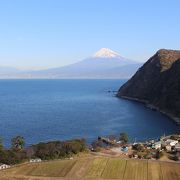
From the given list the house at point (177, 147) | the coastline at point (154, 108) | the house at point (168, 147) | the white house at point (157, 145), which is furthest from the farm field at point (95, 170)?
the coastline at point (154, 108)

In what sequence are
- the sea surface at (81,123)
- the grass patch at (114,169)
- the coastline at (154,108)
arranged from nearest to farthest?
the grass patch at (114,169), the sea surface at (81,123), the coastline at (154,108)

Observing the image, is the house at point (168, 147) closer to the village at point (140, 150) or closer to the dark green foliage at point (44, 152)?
the village at point (140, 150)

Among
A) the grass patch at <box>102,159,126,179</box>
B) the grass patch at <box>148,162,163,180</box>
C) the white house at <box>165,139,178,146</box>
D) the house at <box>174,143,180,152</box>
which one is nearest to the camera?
the grass patch at <box>148,162,163,180</box>

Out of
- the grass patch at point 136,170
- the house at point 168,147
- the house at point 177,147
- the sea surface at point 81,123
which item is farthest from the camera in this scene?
the sea surface at point 81,123

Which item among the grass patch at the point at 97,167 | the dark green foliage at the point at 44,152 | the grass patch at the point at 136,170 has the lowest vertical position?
the grass patch at the point at 136,170

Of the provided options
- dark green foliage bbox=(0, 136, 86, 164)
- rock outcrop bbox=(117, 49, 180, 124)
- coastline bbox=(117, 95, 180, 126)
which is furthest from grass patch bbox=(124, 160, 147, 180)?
rock outcrop bbox=(117, 49, 180, 124)

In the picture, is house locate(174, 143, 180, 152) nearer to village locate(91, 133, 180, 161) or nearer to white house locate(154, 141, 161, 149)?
village locate(91, 133, 180, 161)


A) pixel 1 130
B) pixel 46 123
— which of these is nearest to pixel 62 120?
pixel 46 123

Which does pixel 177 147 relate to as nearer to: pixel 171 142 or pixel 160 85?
pixel 171 142
